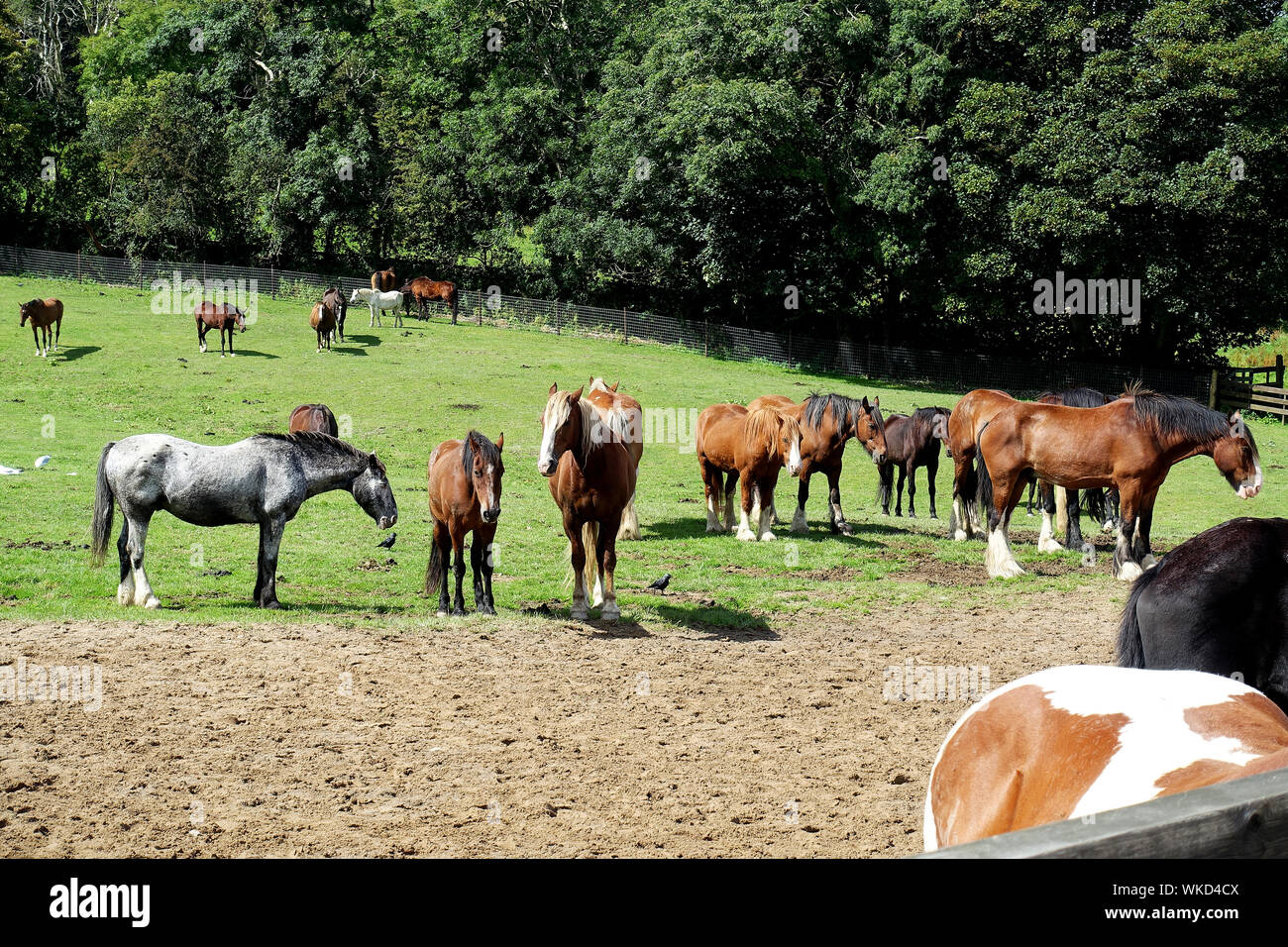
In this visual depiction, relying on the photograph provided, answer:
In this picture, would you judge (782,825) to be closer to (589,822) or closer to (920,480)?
(589,822)

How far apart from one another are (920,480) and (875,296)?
19567 mm

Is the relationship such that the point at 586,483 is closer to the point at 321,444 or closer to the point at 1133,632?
the point at 321,444

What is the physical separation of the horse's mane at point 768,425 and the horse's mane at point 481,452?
5.58 m

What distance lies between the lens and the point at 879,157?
1308 inches

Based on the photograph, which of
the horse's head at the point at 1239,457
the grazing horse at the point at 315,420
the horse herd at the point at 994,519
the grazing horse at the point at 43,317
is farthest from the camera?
the grazing horse at the point at 43,317

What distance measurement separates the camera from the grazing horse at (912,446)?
18.4m

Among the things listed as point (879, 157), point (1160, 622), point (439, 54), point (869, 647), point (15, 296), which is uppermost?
point (439, 54)

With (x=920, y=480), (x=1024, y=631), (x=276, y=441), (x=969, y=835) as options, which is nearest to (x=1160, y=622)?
(x=969, y=835)

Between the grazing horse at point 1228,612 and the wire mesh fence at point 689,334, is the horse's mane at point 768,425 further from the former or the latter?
the wire mesh fence at point 689,334

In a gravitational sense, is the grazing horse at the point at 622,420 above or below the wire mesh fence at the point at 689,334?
below

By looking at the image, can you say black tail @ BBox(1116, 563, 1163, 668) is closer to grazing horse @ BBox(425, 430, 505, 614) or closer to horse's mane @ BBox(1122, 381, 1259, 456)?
grazing horse @ BBox(425, 430, 505, 614)

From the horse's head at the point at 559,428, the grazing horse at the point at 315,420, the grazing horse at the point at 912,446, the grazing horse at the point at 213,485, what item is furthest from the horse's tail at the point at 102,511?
the grazing horse at the point at 912,446
